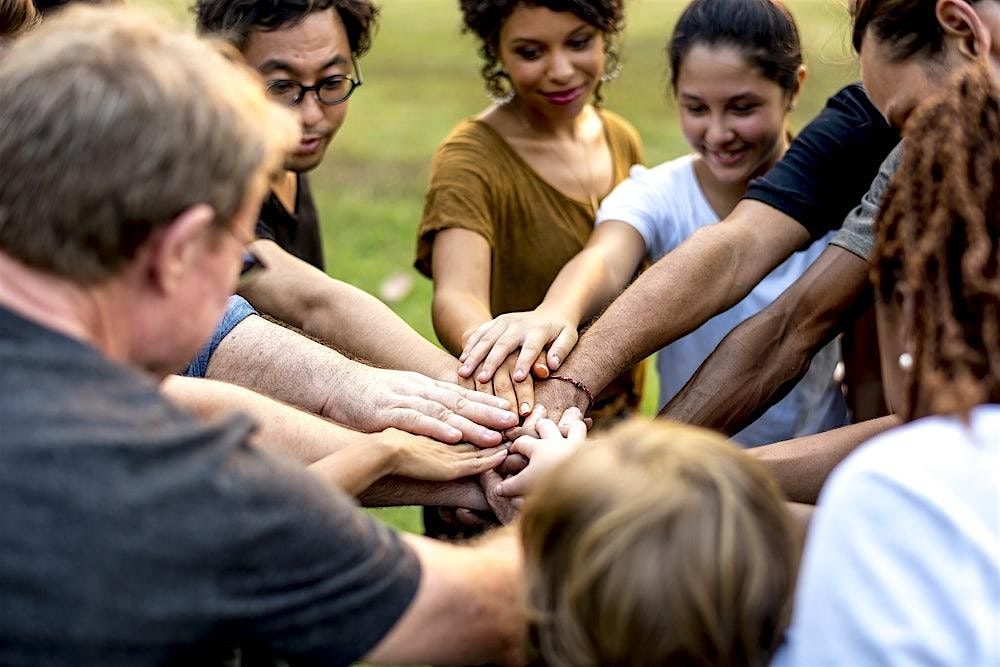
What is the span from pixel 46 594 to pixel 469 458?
137 cm

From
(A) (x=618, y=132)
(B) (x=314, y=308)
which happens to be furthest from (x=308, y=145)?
(A) (x=618, y=132)

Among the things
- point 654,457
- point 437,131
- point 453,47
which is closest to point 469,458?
point 654,457

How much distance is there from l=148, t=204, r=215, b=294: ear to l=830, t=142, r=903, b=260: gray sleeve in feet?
6.08

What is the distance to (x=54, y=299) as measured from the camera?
1.81 m

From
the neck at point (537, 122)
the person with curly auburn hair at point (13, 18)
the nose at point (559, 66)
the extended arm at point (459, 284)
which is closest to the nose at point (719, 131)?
the nose at point (559, 66)

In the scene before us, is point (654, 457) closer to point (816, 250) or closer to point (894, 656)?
point (894, 656)

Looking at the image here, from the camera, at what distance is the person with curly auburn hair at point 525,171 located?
3.98m

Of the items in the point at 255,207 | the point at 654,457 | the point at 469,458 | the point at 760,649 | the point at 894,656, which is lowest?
the point at 469,458

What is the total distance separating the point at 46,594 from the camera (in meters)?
1.65

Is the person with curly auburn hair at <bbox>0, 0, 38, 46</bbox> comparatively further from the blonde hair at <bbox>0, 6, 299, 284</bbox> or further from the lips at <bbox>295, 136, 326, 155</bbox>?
the blonde hair at <bbox>0, 6, 299, 284</bbox>

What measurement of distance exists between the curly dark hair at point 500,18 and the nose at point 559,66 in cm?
14

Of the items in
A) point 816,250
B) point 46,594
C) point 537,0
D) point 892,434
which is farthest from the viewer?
point 537,0

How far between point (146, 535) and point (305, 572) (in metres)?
0.23

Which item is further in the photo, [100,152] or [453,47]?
[453,47]
